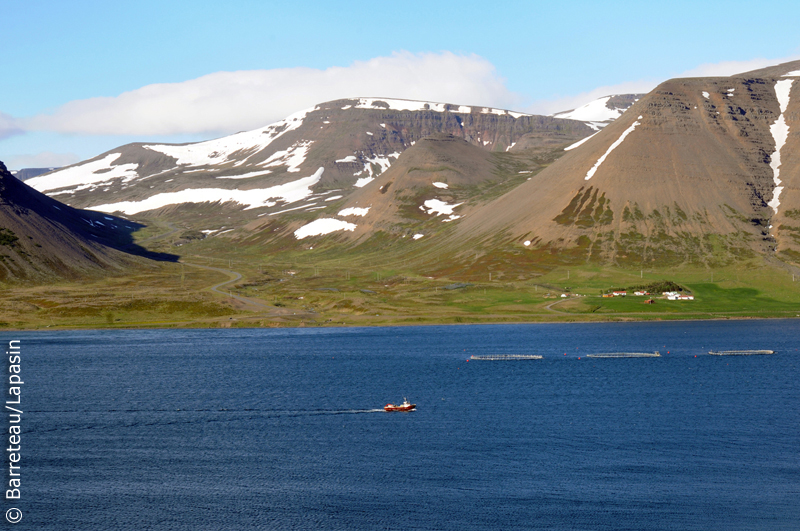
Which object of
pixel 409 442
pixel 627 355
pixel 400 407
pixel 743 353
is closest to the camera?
pixel 409 442

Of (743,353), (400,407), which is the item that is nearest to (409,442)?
(400,407)

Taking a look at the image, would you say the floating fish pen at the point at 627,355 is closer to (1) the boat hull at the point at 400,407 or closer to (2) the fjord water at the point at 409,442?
(2) the fjord water at the point at 409,442

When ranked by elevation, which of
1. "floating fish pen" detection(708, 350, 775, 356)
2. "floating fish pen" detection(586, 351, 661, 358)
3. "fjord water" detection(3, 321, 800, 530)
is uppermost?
"fjord water" detection(3, 321, 800, 530)

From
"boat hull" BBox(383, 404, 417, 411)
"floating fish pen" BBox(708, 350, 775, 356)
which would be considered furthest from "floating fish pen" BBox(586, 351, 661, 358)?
"boat hull" BBox(383, 404, 417, 411)

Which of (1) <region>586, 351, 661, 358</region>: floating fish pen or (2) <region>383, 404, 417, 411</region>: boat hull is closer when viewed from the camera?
(2) <region>383, 404, 417, 411</region>: boat hull

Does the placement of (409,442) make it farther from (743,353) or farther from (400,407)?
(743,353)

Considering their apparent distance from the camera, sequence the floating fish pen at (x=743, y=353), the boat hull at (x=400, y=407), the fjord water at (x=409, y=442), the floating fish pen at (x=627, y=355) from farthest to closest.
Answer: the floating fish pen at (x=743, y=353) < the floating fish pen at (x=627, y=355) < the boat hull at (x=400, y=407) < the fjord water at (x=409, y=442)

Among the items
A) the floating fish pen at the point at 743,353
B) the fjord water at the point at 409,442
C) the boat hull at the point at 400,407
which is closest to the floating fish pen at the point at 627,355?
the fjord water at the point at 409,442

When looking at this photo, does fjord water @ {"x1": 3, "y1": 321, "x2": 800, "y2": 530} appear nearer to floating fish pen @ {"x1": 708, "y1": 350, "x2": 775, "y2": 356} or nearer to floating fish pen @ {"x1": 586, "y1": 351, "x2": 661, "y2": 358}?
floating fish pen @ {"x1": 708, "y1": 350, "x2": 775, "y2": 356}
